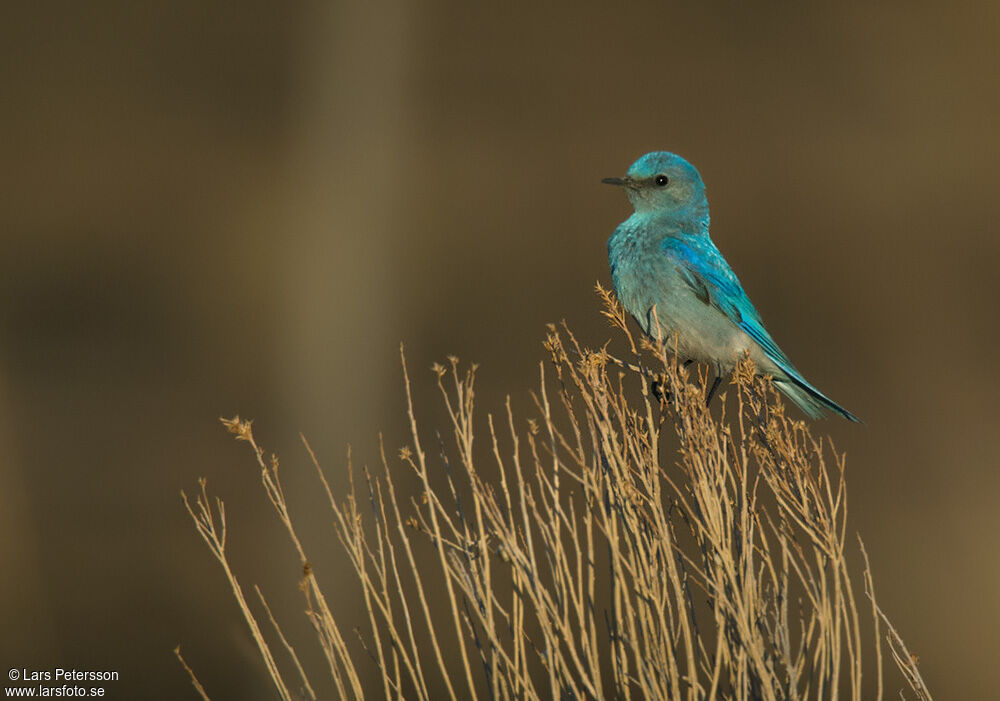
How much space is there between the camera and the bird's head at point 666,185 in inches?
197

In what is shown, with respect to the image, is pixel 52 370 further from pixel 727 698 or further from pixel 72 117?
pixel 727 698

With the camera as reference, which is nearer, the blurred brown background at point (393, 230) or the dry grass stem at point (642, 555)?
the dry grass stem at point (642, 555)

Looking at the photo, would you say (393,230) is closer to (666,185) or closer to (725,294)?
(666,185)

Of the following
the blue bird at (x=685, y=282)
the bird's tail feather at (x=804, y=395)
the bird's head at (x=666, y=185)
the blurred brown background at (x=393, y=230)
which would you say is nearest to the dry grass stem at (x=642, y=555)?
the blue bird at (x=685, y=282)

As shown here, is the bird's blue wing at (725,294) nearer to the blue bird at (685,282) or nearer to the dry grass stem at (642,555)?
the blue bird at (685,282)

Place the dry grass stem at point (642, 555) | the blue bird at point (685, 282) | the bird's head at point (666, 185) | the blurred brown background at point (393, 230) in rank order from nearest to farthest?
the dry grass stem at point (642, 555) → the blue bird at point (685, 282) → the bird's head at point (666, 185) → the blurred brown background at point (393, 230)

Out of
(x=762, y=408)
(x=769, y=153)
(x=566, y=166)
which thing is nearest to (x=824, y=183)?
(x=769, y=153)

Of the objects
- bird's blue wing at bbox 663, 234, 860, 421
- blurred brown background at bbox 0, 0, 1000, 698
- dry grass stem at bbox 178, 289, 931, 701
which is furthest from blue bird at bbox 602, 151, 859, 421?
blurred brown background at bbox 0, 0, 1000, 698

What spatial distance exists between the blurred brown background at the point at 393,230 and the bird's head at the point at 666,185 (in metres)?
6.65

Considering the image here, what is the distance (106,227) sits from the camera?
1316cm

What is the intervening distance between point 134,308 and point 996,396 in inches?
361

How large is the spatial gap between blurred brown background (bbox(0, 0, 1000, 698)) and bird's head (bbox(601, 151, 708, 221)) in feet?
21.8

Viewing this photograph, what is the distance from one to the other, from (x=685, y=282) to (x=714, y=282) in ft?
0.43

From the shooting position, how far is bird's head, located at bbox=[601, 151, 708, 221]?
16.4ft
